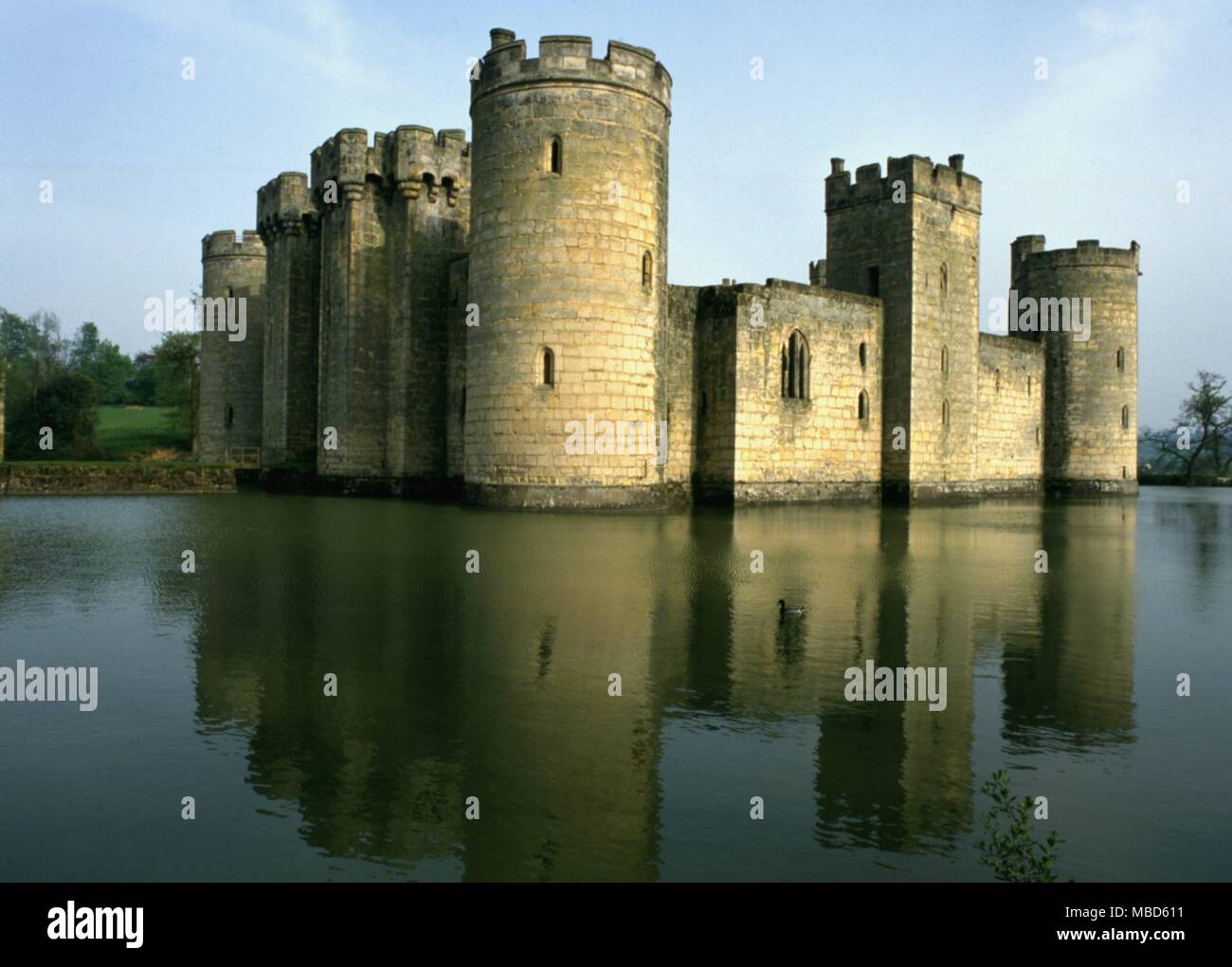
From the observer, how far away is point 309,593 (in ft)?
34.2

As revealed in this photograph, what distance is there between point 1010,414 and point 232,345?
30.5 metres

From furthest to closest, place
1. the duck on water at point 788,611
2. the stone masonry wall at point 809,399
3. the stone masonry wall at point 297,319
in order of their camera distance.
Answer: the stone masonry wall at point 297,319, the stone masonry wall at point 809,399, the duck on water at point 788,611

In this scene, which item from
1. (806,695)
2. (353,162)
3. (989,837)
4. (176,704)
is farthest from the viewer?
(353,162)

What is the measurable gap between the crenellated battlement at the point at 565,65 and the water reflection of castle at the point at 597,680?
12.7m

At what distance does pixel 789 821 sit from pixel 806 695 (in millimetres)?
2258

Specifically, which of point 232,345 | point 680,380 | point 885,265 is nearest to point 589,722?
point 680,380

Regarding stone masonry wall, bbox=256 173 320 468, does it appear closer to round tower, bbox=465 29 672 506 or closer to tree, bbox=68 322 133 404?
round tower, bbox=465 29 672 506

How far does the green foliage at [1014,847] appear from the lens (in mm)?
3760

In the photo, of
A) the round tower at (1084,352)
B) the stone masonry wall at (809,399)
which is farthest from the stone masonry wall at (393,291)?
the round tower at (1084,352)

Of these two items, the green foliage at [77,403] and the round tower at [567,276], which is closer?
the round tower at [567,276]

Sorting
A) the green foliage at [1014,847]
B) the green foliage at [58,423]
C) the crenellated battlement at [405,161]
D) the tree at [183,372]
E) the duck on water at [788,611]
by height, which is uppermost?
the crenellated battlement at [405,161]

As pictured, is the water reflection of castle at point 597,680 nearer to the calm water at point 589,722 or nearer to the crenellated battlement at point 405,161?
the calm water at point 589,722

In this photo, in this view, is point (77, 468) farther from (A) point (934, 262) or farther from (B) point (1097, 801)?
(B) point (1097, 801)
